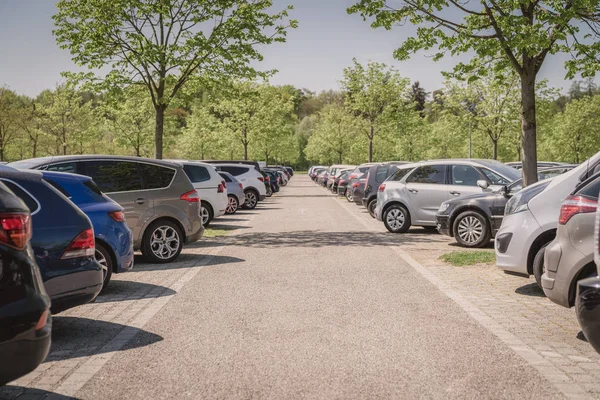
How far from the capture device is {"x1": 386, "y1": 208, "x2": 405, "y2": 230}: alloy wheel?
1638 cm

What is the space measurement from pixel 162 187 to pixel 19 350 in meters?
8.30

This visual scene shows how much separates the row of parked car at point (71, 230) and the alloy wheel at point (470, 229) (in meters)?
5.01

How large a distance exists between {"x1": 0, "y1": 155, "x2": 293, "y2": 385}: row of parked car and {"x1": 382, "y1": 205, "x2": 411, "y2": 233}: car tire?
6019 millimetres

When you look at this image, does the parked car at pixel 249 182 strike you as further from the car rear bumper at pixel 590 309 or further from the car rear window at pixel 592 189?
the car rear bumper at pixel 590 309

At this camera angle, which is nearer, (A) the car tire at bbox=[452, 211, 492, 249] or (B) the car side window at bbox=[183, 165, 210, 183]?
(A) the car tire at bbox=[452, 211, 492, 249]

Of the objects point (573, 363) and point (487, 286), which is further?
point (487, 286)

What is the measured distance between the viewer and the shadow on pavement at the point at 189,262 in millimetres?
10641

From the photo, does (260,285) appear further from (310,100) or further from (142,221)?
(310,100)

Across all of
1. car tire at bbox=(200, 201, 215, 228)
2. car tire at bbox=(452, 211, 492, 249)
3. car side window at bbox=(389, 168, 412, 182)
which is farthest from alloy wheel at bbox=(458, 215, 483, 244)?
car tire at bbox=(200, 201, 215, 228)

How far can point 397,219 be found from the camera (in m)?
16.4

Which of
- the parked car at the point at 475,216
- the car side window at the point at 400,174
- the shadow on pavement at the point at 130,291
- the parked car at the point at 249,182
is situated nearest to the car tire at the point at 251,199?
the parked car at the point at 249,182

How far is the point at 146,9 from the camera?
17.2 meters

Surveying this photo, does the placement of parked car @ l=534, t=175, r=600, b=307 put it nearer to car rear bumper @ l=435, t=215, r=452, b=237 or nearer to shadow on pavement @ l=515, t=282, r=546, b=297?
shadow on pavement @ l=515, t=282, r=546, b=297

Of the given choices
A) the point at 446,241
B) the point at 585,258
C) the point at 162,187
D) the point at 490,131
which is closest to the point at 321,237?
the point at 446,241
